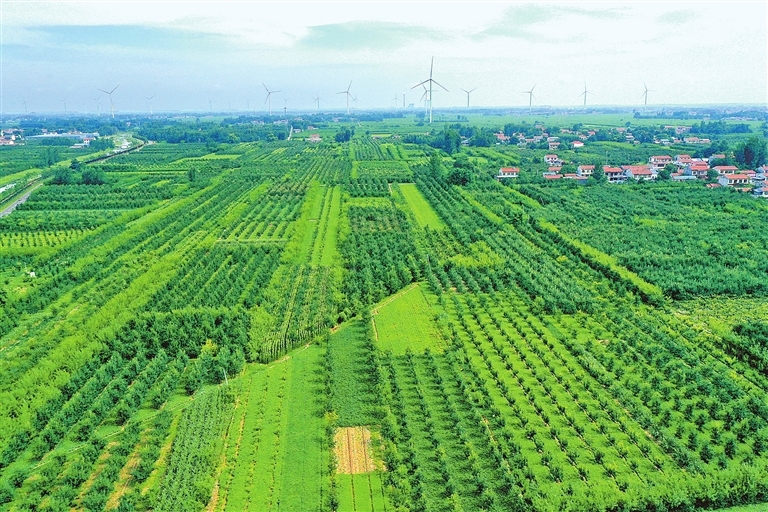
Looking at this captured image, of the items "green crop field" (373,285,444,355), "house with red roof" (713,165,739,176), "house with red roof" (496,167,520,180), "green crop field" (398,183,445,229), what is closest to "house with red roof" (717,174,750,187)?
"house with red roof" (713,165,739,176)

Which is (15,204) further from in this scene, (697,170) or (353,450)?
(697,170)

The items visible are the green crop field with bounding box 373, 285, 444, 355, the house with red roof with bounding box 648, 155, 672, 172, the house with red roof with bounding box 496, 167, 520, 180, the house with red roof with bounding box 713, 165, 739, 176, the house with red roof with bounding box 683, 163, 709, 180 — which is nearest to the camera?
the green crop field with bounding box 373, 285, 444, 355

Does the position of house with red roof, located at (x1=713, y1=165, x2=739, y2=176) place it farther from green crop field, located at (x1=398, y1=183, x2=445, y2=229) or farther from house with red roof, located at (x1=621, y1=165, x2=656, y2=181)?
green crop field, located at (x1=398, y1=183, x2=445, y2=229)

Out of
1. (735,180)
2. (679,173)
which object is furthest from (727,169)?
(679,173)

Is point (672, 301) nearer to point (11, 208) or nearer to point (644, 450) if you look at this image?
point (644, 450)

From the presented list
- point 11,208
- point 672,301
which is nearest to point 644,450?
point 672,301

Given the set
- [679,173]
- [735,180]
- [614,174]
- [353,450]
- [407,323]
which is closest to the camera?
[353,450]

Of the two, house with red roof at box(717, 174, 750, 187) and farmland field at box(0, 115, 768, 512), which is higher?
house with red roof at box(717, 174, 750, 187)

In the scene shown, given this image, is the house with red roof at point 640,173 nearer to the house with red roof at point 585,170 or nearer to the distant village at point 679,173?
the distant village at point 679,173

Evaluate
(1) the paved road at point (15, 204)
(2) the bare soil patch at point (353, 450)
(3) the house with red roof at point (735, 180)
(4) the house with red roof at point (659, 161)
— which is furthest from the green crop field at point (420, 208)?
(1) the paved road at point (15, 204)

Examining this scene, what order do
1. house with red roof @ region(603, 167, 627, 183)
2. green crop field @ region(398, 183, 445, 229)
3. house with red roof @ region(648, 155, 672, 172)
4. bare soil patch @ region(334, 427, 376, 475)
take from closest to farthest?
bare soil patch @ region(334, 427, 376, 475)
green crop field @ region(398, 183, 445, 229)
house with red roof @ region(603, 167, 627, 183)
house with red roof @ region(648, 155, 672, 172)
